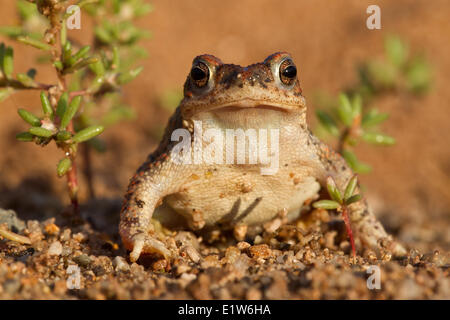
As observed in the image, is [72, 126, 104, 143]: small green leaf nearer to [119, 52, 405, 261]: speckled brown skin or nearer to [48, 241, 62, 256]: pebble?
[119, 52, 405, 261]: speckled brown skin

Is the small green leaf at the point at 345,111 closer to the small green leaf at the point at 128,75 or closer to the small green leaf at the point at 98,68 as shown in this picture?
the small green leaf at the point at 128,75

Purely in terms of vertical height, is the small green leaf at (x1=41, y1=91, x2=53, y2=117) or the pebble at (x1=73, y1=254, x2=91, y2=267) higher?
the small green leaf at (x1=41, y1=91, x2=53, y2=117)

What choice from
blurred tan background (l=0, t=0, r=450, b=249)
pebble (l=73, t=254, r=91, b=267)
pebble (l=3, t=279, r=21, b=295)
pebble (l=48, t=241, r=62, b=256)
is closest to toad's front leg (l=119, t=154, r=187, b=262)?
pebble (l=73, t=254, r=91, b=267)

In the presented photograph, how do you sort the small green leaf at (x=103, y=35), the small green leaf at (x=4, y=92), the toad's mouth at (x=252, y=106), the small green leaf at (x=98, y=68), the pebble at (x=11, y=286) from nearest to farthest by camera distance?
the pebble at (x=11, y=286)
the toad's mouth at (x=252, y=106)
the small green leaf at (x=4, y=92)
the small green leaf at (x=98, y=68)
the small green leaf at (x=103, y=35)

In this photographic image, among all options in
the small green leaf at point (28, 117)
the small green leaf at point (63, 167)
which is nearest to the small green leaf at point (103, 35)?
the small green leaf at point (28, 117)

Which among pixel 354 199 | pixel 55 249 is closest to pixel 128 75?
pixel 55 249

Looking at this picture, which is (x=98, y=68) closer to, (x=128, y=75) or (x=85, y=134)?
(x=128, y=75)
